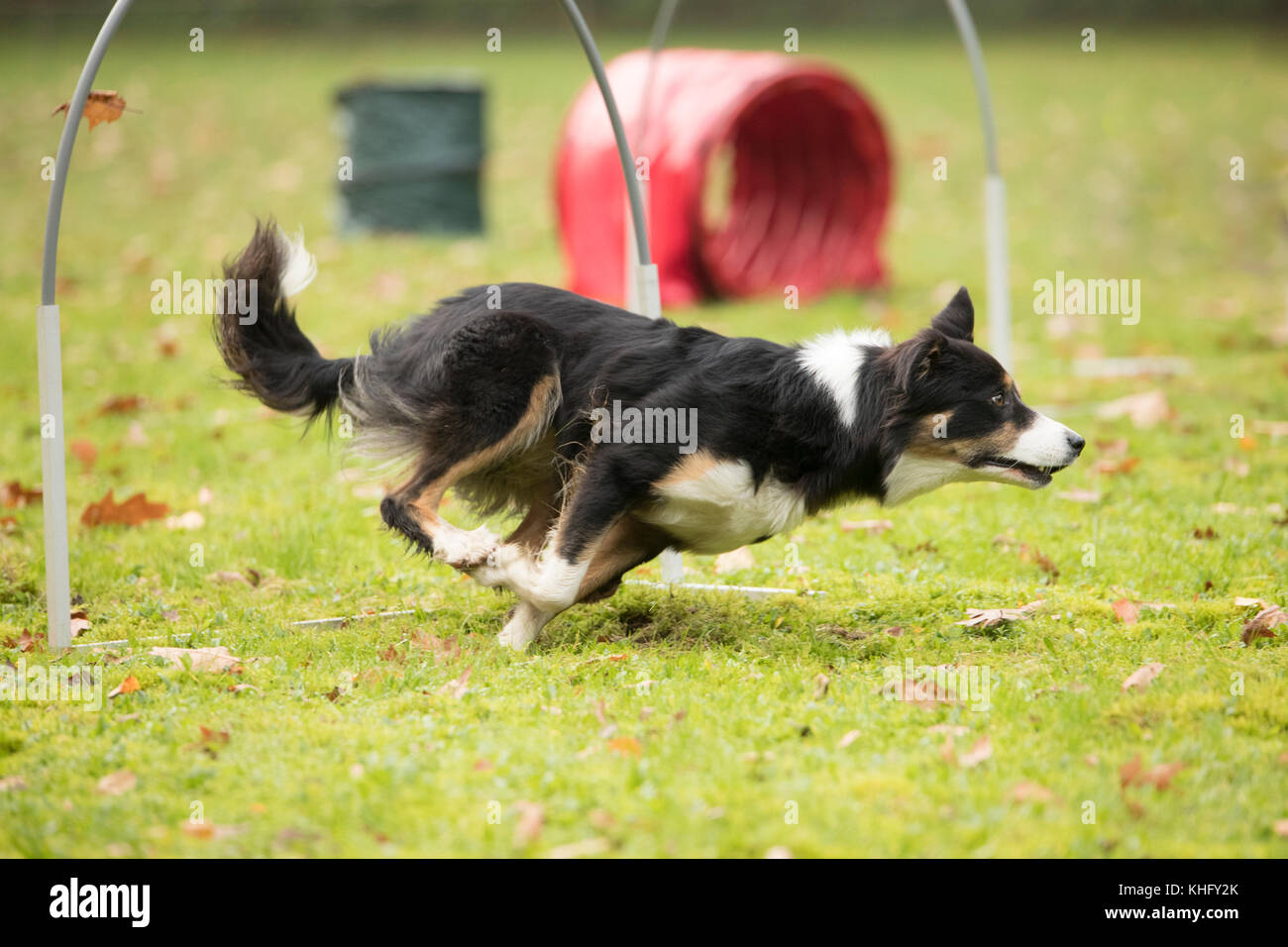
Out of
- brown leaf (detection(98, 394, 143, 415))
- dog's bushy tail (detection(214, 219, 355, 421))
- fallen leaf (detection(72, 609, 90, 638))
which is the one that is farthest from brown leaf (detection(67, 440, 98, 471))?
dog's bushy tail (detection(214, 219, 355, 421))

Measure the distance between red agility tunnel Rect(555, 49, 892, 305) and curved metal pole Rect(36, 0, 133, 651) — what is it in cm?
616

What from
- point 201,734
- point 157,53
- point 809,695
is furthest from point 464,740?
point 157,53

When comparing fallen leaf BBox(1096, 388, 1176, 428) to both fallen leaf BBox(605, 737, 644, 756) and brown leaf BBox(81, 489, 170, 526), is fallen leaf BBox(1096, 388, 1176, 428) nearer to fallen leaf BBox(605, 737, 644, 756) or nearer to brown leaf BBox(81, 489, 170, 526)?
fallen leaf BBox(605, 737, 644, 756)

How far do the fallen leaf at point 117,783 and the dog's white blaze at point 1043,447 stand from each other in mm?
2872

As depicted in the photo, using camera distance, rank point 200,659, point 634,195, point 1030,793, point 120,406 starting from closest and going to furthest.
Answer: point 1030,793 → point 200,659 → point 634,195 → point 120,406

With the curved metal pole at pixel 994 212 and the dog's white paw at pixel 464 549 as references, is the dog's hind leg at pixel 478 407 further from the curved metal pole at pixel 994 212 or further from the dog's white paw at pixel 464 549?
the curved metal pole at pixel 994 212

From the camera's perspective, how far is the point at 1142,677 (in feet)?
13.2

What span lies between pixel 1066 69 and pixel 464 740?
72.1 feet

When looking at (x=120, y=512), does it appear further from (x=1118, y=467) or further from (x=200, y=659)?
(x=1118, y=467)

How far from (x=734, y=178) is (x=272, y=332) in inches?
314

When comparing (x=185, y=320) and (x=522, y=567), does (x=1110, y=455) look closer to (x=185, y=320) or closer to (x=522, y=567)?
(x=522, y=567)

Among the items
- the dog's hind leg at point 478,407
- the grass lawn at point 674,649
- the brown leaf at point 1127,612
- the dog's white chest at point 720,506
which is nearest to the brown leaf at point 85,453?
the grass lawn at point 674,649

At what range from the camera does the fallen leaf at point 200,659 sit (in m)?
4.29

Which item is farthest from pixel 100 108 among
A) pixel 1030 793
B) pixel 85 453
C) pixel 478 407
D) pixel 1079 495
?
pixel 1079 495
